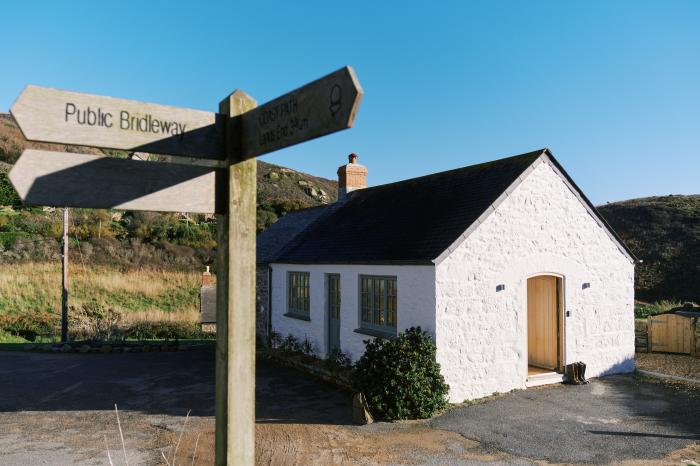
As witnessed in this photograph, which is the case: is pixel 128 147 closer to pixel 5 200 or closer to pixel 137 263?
pixel 137 263

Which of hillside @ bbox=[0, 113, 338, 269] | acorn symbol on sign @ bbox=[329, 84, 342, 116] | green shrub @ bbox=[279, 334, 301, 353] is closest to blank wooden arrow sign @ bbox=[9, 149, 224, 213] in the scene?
acorn symbol on sign @ bbox=[329, 84, 342, 116]

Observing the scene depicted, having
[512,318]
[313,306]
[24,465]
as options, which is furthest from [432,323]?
[24,465]

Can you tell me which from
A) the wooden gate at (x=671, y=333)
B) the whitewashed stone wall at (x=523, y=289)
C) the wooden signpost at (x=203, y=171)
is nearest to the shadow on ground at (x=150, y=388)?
the whitewashed stone wall at (x=523, y=289)

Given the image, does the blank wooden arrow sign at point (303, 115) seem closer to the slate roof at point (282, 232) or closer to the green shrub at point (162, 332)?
the slate roof at point (282, 232)

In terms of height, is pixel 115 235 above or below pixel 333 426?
above

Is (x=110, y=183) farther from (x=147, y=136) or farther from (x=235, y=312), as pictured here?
(x=235, y=312)

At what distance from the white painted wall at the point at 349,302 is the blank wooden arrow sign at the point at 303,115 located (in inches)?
307

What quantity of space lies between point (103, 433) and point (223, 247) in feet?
24.3

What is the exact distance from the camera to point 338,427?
29.9 ft

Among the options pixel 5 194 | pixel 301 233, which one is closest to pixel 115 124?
pixel 301 233

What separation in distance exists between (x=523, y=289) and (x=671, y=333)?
26.2 ft

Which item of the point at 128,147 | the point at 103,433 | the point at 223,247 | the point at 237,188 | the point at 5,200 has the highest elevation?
the point at 5,200

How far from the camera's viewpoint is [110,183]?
2.96m

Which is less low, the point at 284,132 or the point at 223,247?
the point at 284,132
